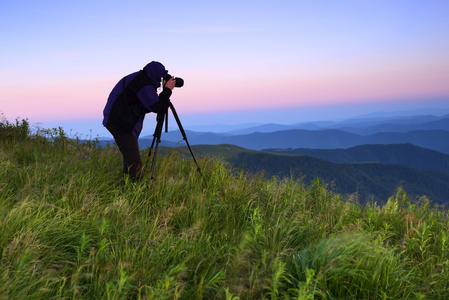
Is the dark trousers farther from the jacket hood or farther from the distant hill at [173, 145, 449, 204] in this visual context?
the distant hill at [173, 145, 449, 204]

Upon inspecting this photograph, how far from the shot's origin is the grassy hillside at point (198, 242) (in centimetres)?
232

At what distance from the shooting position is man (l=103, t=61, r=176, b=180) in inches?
204

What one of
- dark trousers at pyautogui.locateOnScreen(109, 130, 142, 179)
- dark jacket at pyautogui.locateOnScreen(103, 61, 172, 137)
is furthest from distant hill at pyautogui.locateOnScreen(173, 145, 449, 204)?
dark jacket at pyautogui.locateOnScreen(103, 61, 172, 137)

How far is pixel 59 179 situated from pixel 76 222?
182 cm

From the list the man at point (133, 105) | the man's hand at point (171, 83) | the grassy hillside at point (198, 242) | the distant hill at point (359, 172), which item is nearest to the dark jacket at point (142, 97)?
the man at point (133, 105)

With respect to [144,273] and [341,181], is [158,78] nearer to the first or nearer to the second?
[144,273]

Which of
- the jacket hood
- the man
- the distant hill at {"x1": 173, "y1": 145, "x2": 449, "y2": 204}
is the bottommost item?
the distant hill at {"x1": 173, "y1": 145, "x2": 449, "y2": 204}

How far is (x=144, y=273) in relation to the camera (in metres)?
2.38

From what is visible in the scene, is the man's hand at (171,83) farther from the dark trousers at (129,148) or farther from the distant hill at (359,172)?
the distant hill at (359,172)

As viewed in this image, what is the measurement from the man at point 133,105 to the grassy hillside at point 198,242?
0.61 metres

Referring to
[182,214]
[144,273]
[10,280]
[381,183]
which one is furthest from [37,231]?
[381,183]

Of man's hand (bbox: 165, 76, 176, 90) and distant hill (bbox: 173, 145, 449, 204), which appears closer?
man's hand (bbox: 165, 76, 176, 90)

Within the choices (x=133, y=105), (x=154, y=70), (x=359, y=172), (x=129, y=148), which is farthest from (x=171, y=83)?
(x=359, y=172)

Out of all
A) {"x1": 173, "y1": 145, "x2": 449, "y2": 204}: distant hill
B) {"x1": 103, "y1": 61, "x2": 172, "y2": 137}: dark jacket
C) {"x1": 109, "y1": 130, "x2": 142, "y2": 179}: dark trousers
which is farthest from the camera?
{"x1": 173, "y1": 145, "x2": 449, "y2": 204}: distant hill
